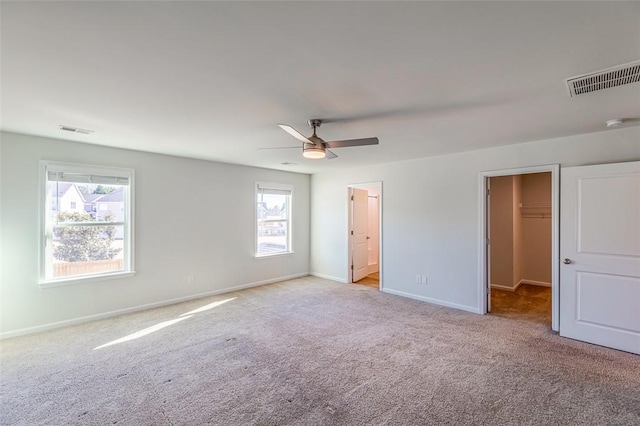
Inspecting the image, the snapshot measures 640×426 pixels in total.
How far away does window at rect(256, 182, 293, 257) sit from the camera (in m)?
6.01

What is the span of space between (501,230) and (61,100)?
267 inches

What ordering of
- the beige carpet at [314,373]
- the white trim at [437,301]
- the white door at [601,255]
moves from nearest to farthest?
1. the beige carpet at [314,373]
2. the white door at [601,255]
3. the white trim at [437,301]

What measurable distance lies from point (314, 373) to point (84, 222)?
3.70 m

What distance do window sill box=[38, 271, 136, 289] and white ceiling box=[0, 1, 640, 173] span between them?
1.89 m

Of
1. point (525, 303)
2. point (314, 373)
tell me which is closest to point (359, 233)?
point (525, 303)

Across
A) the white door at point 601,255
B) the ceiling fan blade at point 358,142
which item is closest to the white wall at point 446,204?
the white door at point 601,255

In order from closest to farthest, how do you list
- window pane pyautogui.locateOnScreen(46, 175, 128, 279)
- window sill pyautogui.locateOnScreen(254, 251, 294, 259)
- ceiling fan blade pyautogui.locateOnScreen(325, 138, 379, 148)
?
ceiling fan blade pyautogui.locateOnScreen(325, 138, 379, 148) < window pane pyautogui.locateOnScreen(46, 175, 128, 279) < window sill pyautogui.locateOnScreen(254, 251, 294, 259)

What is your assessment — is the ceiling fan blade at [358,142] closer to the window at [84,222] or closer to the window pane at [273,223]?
the window at [84,222]

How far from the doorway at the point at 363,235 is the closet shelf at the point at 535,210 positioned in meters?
3.02

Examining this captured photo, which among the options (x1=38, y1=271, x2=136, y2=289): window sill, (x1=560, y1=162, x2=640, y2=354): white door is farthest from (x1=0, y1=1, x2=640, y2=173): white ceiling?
(x1=38, y1=271, x2=136, y2=289): window sill

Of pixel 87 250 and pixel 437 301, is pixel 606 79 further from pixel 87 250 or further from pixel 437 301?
pixel 87 250

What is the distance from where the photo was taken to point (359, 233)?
6.48 metres

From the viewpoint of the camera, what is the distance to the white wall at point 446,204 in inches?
138

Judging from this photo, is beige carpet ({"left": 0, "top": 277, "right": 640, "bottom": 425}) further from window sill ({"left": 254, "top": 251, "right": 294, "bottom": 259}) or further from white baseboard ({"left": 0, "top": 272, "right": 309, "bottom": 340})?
window sill ({"left": 254, "top": 251, "right": 294, "bottom": 259})
